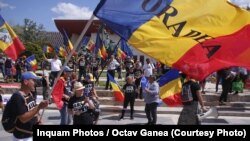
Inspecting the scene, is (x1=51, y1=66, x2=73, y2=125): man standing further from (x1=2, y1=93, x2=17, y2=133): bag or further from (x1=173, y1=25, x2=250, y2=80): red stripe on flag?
(x1=2, y1=93, x2=17, y2=133): bag

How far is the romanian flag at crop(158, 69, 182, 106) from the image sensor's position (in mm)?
9414

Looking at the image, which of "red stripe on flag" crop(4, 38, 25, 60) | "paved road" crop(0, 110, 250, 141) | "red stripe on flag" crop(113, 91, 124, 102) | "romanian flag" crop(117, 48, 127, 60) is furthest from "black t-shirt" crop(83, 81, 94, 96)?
"romanian flag" crop(117, 48, 127, 60)

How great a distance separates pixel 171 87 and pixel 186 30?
3.22 metres

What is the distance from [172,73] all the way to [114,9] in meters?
3.25

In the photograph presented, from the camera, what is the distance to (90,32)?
6444 centimetres

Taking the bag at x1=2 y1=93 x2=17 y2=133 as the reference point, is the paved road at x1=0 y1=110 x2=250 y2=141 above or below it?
below

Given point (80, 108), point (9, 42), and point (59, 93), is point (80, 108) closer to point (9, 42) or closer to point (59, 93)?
point (59, 93)

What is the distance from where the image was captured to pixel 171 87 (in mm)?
9539

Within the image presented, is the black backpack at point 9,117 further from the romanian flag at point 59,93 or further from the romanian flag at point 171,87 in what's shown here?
the romanian flag at point 59,93

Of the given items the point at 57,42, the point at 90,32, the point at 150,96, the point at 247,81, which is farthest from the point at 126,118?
the point at 57,42

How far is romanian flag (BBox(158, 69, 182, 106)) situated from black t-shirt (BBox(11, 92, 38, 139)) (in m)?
4.23

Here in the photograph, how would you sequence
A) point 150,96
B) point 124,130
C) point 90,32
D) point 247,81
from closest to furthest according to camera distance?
point 124,130 < point 150,96 < point 247,81 < point 90,32

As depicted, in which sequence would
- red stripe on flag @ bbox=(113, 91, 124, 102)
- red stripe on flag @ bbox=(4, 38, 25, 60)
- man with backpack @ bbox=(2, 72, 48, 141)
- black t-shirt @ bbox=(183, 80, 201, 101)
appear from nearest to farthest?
man with backpack @ bbox=(2, 72, 48, 141) → black t-shirt @ bbox=(183, 80, 201, 101) → red stripe on flag @ bbox=(4, 38, 25, 60) → red stripe on flag @ bbox=(113, 91, 124, 102)

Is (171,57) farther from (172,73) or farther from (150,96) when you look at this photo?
(150,96)
